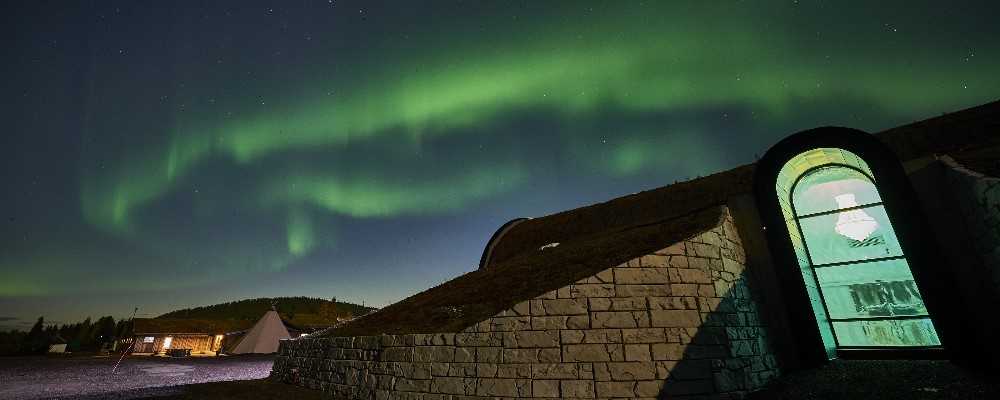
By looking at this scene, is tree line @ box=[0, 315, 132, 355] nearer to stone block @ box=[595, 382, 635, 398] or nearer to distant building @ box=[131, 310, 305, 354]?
distant building @ box=[131, 310, 305, 354]

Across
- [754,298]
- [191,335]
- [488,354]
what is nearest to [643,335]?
[488,354]

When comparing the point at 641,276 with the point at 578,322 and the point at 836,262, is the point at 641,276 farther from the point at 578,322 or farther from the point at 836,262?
the point at 836,262

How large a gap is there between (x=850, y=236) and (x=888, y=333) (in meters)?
2.25

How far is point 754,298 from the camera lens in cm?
872

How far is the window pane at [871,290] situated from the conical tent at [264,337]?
44992 millimetres

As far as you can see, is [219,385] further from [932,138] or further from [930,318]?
[932,138]

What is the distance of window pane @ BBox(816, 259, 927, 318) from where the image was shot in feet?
27.1

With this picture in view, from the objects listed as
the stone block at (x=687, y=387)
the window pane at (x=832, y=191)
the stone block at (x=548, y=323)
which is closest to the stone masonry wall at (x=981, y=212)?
the window pane at (x=832, y=191)

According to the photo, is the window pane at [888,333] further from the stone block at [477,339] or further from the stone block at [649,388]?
the stone block at [477,339]

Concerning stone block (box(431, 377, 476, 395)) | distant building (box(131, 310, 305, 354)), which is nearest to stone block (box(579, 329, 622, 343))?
stone block (box(431, 377, 476, 395))

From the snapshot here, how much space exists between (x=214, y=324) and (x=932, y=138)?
63.1 metres

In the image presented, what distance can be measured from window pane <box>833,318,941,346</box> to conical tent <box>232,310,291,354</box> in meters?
45.0

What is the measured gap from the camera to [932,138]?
38.6ft

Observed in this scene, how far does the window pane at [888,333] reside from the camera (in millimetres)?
7836
